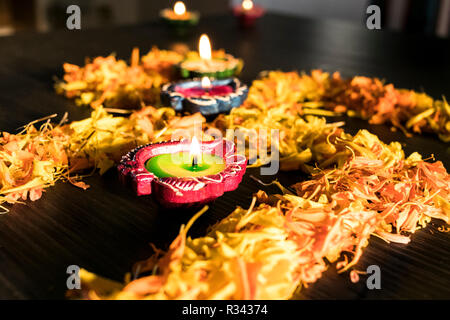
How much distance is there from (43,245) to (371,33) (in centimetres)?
159

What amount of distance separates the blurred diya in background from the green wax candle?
436mm

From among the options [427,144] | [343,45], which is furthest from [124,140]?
[343,45]

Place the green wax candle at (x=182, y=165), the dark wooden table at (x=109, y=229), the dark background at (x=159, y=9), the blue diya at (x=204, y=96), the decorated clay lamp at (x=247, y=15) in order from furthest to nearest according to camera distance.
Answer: the dark background at (x=159, y=9) < the decorated clay lamp at (x=247, y=15) < the blue diya at (x=204, y=96) < the green wax candle at (x=182, y=165) < the dark wooden table at (x=109, y=229)

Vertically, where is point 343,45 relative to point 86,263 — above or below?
above

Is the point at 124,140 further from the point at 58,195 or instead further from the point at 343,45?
the point at 343,45

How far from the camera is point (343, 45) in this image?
5.42ft

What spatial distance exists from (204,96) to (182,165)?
27 cm

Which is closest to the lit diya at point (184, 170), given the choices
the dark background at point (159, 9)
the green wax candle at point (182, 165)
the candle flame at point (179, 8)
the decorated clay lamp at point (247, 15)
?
the green wax candle at point (182, 165)

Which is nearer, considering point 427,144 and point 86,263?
point 86,263

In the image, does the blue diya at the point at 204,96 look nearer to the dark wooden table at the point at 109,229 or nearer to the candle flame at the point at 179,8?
the dark wooden table at the point at 109,229

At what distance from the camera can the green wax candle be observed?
61 cm

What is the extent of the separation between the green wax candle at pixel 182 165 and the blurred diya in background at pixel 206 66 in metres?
0.44

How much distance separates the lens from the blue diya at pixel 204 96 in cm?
85

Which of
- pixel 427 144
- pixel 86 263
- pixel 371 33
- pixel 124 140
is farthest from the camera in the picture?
pixel 371 33
